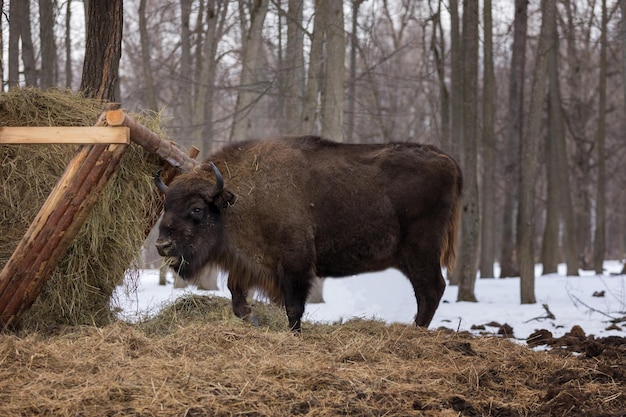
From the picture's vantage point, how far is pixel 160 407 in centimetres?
492

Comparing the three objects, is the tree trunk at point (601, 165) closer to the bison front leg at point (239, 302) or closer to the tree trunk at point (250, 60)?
the tree trunk at point (250, 60)

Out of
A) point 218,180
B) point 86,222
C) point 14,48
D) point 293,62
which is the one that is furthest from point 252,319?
point 293,62

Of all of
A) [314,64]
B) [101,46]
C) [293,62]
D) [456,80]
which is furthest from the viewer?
[456,80]

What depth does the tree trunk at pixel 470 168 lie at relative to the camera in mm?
15758

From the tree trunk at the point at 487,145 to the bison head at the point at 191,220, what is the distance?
999 centimetres

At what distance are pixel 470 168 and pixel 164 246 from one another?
29.2ft

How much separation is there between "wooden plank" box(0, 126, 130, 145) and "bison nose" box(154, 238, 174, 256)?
4.50 feet

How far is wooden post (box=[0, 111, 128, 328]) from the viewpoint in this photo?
723 cm

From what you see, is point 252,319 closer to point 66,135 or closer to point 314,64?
point 66,135

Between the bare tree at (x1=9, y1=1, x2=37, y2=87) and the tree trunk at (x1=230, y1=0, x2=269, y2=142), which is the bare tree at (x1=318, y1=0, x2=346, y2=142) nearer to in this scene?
the tree trunk at (x1=230, y1=0, x2=269, y2=142)

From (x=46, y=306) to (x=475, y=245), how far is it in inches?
399

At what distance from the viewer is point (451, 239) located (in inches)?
375

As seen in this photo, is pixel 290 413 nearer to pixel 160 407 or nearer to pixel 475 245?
pixel 160 407

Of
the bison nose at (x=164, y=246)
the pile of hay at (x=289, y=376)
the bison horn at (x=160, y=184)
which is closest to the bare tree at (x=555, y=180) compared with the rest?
the pile of hay at (x=289, y=376)
